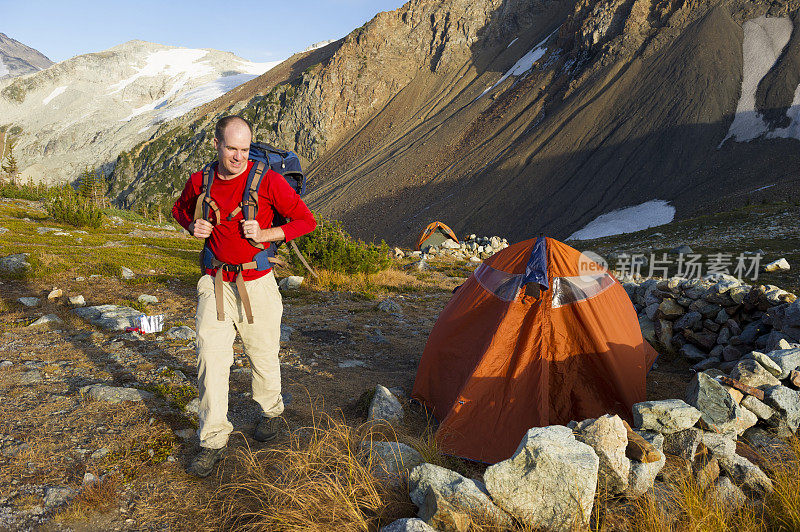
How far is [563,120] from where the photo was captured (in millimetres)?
47656

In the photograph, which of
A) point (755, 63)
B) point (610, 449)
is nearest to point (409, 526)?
point (610, 449)

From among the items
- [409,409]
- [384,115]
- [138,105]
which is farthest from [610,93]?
[138,105]

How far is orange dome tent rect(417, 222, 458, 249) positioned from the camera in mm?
30422

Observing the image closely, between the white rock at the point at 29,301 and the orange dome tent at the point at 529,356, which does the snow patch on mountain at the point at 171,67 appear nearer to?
the white rock at the point at 29,301

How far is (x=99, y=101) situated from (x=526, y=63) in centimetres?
13168

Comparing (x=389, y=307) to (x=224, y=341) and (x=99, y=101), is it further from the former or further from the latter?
(x=99, y=101)

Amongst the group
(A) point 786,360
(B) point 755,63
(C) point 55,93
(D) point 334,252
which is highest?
(C) point 55,93

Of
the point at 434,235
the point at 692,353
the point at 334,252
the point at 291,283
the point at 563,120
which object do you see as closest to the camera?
the point at 692,353

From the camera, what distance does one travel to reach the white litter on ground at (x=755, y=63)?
37.8 m

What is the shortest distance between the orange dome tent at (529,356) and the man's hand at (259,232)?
2479mm

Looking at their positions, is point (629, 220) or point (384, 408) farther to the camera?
point (629, 220)

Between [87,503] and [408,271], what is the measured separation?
15.5 meters

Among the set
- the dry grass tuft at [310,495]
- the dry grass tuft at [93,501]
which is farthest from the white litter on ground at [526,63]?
the dry grass tuft at [93,501]

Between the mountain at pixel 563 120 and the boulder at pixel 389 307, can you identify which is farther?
the mountain at pixel 563 120
